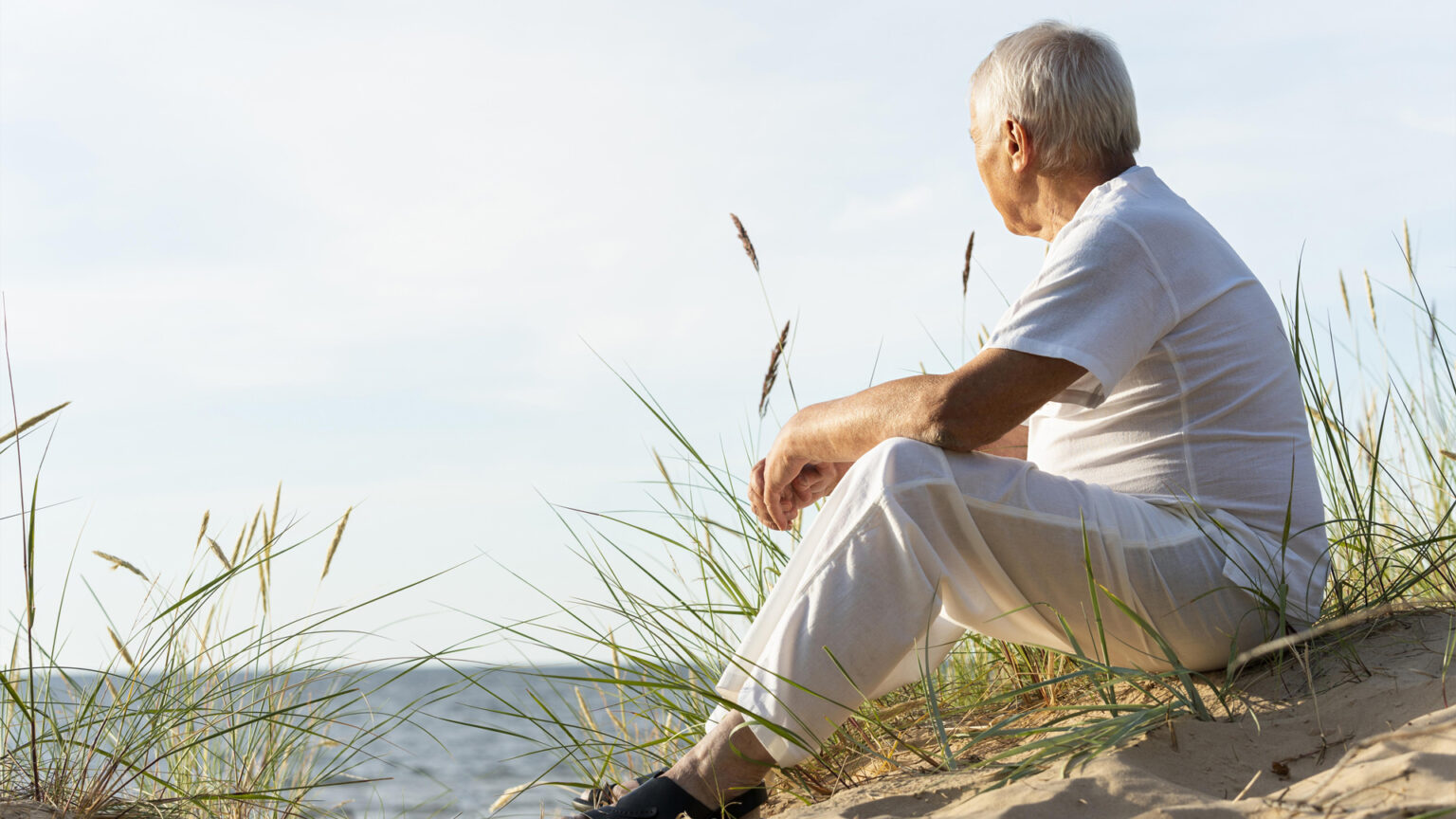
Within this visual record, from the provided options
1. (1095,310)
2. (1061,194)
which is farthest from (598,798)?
(1061,194)

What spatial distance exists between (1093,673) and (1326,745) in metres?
0.35

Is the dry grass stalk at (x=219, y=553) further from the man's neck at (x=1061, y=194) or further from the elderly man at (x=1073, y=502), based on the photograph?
the man's neck at (x=1061, y=194)

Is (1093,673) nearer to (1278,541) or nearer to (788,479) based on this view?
(1278,541)

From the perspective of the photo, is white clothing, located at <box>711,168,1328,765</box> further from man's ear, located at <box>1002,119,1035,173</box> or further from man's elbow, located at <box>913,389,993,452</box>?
man's ear, located at <box>1002,119,1035,173</box>

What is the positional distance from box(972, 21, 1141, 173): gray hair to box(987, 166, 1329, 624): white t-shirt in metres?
0.16

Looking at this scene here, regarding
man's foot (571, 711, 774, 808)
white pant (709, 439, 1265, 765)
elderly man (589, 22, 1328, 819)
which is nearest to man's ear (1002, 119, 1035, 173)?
elderly man (589, 22, 1328, 819)

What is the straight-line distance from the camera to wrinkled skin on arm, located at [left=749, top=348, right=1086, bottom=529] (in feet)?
5.90

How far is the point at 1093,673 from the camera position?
5.84 ft

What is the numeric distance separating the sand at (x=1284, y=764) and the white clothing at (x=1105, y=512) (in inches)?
5.4

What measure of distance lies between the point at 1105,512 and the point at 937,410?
1.12 ft

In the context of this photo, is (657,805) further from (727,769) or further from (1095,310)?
(1095,310)

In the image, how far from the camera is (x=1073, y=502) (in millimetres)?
1792

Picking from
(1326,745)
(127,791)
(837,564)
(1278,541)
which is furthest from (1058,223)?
(127,791)

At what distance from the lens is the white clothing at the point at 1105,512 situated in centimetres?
177
